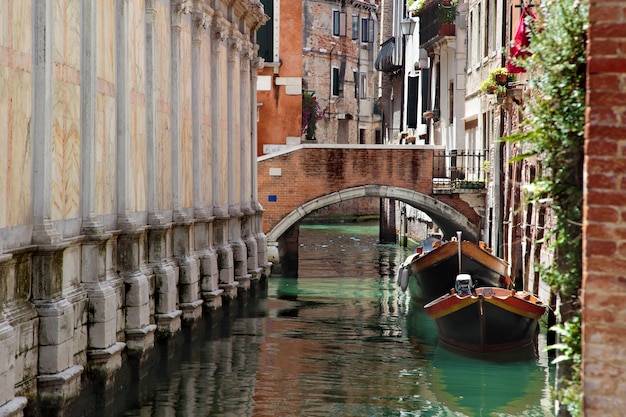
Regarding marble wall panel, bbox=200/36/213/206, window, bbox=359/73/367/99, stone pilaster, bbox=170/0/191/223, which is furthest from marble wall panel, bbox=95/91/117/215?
window, bbox=359/73/367/99

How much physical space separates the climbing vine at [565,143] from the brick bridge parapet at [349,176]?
55.9 ft

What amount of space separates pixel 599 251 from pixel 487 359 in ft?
29.9

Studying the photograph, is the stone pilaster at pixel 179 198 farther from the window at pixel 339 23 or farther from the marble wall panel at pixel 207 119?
the window at pixel 339 23

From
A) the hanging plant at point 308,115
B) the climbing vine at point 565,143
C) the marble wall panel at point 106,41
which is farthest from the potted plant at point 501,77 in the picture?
the hanging plant at point 308,115

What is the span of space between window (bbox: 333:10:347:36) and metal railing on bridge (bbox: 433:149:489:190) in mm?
21780

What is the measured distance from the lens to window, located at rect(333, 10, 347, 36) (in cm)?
4512

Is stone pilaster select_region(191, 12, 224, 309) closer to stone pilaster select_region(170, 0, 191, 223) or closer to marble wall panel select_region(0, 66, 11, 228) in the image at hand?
stone pilaster select_region(170, 0, 191, 223)

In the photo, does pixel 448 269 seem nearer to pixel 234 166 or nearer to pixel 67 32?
pixel 234 166

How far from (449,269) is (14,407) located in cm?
1144

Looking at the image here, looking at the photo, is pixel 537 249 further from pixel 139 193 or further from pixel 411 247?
pixel 411 247

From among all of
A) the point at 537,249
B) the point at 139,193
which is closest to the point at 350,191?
the point at 537,249

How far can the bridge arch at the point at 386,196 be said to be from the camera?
21953 millimetres

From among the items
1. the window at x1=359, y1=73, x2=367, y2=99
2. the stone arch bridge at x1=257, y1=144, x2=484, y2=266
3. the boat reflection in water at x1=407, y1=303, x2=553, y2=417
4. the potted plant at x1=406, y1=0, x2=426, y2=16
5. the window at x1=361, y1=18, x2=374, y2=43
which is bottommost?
the boat reflection in water at x1=407, y1=303, x2=553, y2=417

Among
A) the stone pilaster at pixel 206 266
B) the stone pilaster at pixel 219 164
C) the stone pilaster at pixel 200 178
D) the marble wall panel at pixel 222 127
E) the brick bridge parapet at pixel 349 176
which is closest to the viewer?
the stone pilaster at pixel 200 178
